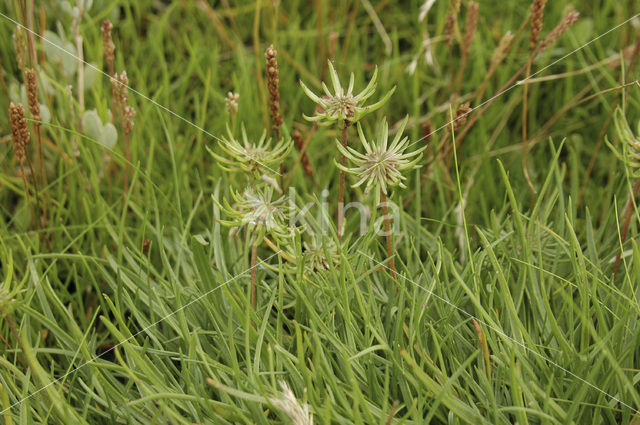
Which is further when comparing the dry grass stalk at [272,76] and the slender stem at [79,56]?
the slender stem at [79,56]

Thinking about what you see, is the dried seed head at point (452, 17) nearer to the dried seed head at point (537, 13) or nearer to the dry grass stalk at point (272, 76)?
the dried seed head at point (537, 13)

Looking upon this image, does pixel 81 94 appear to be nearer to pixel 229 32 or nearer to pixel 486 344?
pixel 229 32

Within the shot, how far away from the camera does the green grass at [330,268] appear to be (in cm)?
78

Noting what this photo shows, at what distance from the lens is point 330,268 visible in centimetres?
82

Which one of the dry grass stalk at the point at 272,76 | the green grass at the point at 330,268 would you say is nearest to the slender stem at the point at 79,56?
the green grass at the point at 330,268

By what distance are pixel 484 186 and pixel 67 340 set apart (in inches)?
31.1

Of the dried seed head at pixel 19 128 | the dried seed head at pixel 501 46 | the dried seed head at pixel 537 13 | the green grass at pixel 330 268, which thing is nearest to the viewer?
the green grass at pixel 330 268

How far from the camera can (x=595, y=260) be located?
95cm

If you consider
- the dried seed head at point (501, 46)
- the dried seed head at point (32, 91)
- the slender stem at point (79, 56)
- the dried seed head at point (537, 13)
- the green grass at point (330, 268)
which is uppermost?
the slender stem at point (79, 56)

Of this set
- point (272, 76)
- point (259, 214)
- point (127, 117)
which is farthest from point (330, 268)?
point (127, 117)

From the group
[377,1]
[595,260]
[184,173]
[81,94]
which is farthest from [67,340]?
[377,1]

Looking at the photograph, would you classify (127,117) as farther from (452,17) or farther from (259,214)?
(452,17)

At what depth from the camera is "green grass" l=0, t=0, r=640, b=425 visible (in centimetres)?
78

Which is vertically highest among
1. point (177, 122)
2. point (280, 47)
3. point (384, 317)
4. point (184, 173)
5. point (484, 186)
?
point (280, 47)
